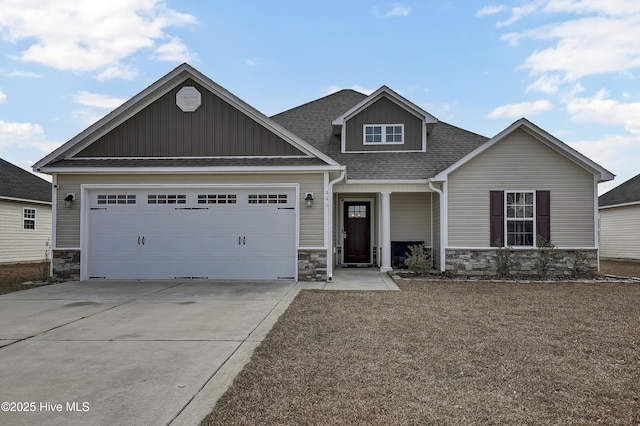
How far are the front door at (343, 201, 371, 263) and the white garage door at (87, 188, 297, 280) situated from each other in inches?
168

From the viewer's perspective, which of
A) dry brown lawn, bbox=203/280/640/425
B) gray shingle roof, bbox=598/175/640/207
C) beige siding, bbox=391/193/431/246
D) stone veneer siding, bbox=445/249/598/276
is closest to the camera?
dry brown lawn, bbox=203/280/640/425

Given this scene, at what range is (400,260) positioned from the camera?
14.3 meters

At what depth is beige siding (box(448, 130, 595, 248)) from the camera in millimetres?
12266

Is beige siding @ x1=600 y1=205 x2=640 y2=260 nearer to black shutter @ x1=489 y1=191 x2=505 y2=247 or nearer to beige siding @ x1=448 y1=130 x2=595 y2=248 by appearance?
beige siding @ x1=448 y1=130 x2=595 y2=248

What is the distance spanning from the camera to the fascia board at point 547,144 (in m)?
11.9

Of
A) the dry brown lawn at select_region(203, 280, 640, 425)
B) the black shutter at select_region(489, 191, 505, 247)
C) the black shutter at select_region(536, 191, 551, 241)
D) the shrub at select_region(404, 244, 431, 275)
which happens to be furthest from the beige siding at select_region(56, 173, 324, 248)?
the black shutter at select_region(536, 191, 551, 241)

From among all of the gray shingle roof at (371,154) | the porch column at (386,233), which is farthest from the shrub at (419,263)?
the gray shingle roof at (371,154)

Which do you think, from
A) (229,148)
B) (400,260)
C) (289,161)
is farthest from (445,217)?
(229,148)

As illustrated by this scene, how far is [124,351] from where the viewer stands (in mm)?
5000

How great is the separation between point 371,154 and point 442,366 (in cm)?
1089

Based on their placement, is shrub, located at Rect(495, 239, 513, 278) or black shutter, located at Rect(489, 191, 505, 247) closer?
shrub, located at Rect(495, 239, 513, 278)

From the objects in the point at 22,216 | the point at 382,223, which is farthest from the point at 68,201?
the point at 22,216

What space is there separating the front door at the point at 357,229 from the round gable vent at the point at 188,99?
241 inches

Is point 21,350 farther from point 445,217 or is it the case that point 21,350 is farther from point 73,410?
point 445,217
